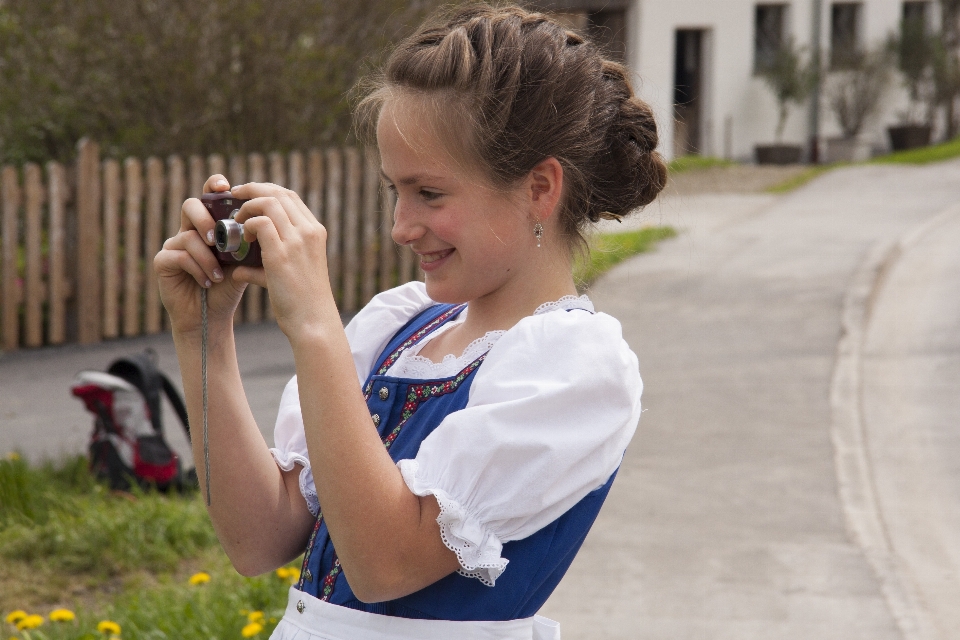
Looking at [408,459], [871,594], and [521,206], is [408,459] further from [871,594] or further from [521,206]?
[871,594]

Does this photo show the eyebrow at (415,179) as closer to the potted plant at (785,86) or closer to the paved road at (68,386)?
the paved road at (68,386)

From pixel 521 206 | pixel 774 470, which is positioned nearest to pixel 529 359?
pixel 521 206

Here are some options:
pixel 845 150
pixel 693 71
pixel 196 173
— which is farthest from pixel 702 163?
pixel 196 173

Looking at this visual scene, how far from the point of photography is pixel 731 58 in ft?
67.2

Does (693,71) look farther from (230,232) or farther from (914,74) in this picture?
(230,232)

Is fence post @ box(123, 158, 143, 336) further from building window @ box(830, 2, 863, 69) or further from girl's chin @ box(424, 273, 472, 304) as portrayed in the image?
building window @ box(830, 2, 863, 69)

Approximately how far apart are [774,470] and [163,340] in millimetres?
4333

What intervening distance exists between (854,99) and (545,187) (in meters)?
21.2

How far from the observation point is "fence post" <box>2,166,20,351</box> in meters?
7.15

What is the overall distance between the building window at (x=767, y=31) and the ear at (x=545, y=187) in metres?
20.5

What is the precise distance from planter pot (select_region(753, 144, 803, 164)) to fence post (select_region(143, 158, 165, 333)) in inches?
584

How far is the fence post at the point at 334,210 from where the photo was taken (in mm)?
8383

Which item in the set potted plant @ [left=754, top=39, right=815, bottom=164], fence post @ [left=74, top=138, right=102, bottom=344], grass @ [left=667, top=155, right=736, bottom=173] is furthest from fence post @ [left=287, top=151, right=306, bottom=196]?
potted plant @ [left=754, top=39, right=815, bottom=164]

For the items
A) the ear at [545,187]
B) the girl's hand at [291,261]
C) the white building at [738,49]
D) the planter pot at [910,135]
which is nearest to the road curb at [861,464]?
the ear at [545,187]
